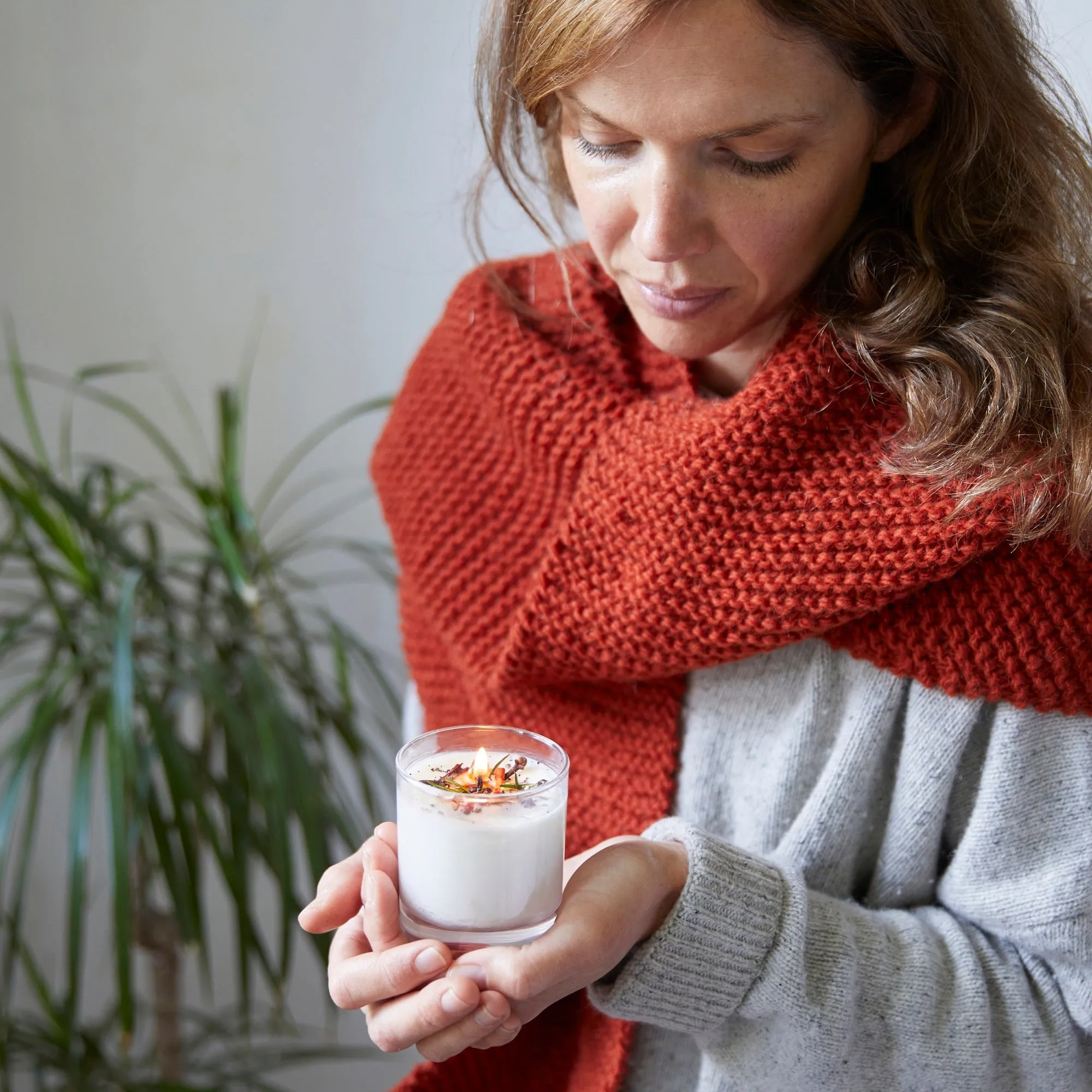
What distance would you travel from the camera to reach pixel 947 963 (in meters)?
0.88

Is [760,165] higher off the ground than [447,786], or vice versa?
[760,165]

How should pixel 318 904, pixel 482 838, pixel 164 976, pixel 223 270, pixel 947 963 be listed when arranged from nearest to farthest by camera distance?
pixel 482 838 < pixel 318 904 < pixel 947 963 < pixel 164 976 < pixel 223 270

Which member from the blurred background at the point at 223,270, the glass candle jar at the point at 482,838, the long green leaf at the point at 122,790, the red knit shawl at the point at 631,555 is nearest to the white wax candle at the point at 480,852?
the glass candle jar at the point at 482,838

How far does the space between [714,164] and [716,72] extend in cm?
7

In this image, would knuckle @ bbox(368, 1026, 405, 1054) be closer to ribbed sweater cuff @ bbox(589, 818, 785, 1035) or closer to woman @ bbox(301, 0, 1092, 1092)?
woman @ bbox(301, 0, 1092, 1092)

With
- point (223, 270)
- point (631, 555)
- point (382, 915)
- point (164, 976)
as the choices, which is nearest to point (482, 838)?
point (382, 915)

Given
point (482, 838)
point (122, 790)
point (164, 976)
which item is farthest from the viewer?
point (164, 976)

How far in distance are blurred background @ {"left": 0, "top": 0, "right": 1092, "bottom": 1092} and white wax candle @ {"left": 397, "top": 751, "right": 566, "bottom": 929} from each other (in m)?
0.78

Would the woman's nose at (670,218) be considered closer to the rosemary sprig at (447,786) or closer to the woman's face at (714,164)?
the woman's face at (714,164)

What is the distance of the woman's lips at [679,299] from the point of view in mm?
876

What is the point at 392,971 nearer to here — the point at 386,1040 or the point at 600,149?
the point at 386,1040

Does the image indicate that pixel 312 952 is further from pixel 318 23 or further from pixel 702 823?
pixel 318 23

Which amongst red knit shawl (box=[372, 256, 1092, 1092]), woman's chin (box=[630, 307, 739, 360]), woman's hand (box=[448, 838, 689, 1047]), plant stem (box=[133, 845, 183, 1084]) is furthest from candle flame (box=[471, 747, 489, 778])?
plant stem (box=[133, 845, 183, 1084])

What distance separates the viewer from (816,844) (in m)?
0.92
